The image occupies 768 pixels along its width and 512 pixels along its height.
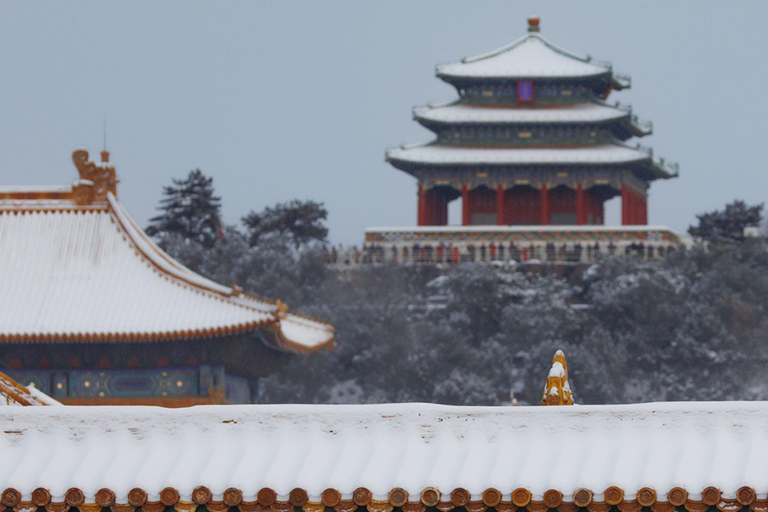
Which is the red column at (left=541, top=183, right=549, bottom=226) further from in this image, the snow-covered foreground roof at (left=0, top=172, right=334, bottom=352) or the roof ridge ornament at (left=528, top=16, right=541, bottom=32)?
the snow-covered foreground roof at (left=0, top=172, right=334, bottom=352)

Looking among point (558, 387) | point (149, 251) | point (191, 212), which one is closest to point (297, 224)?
point (191, 212)

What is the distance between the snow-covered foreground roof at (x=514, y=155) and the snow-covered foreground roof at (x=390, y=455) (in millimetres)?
45651

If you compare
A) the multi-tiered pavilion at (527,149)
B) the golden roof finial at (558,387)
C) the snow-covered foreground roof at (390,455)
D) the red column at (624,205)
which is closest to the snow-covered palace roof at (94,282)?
the golden roof finial at (558,387)

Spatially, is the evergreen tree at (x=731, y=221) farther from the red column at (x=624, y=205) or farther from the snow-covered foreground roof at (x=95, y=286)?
the snow-covered foreground roof at (x=95, y=286)

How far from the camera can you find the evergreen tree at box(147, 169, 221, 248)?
55.5 meters

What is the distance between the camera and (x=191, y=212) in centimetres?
5591

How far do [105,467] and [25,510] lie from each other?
47cm

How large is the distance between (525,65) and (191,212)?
12762mm

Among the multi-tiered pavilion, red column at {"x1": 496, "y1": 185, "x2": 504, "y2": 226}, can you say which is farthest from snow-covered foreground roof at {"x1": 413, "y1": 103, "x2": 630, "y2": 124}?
red column at {"x1": 496, "y1": 185, "x2": 504, "y2": 226}

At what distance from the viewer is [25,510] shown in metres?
8.58

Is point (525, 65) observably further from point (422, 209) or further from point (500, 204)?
point (422, 209)

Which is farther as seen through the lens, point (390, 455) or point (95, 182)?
point (95, 182)

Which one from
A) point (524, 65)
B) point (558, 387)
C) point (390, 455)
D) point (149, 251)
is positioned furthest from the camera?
point (524, 65)

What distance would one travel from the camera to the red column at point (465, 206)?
5538 centimetres
